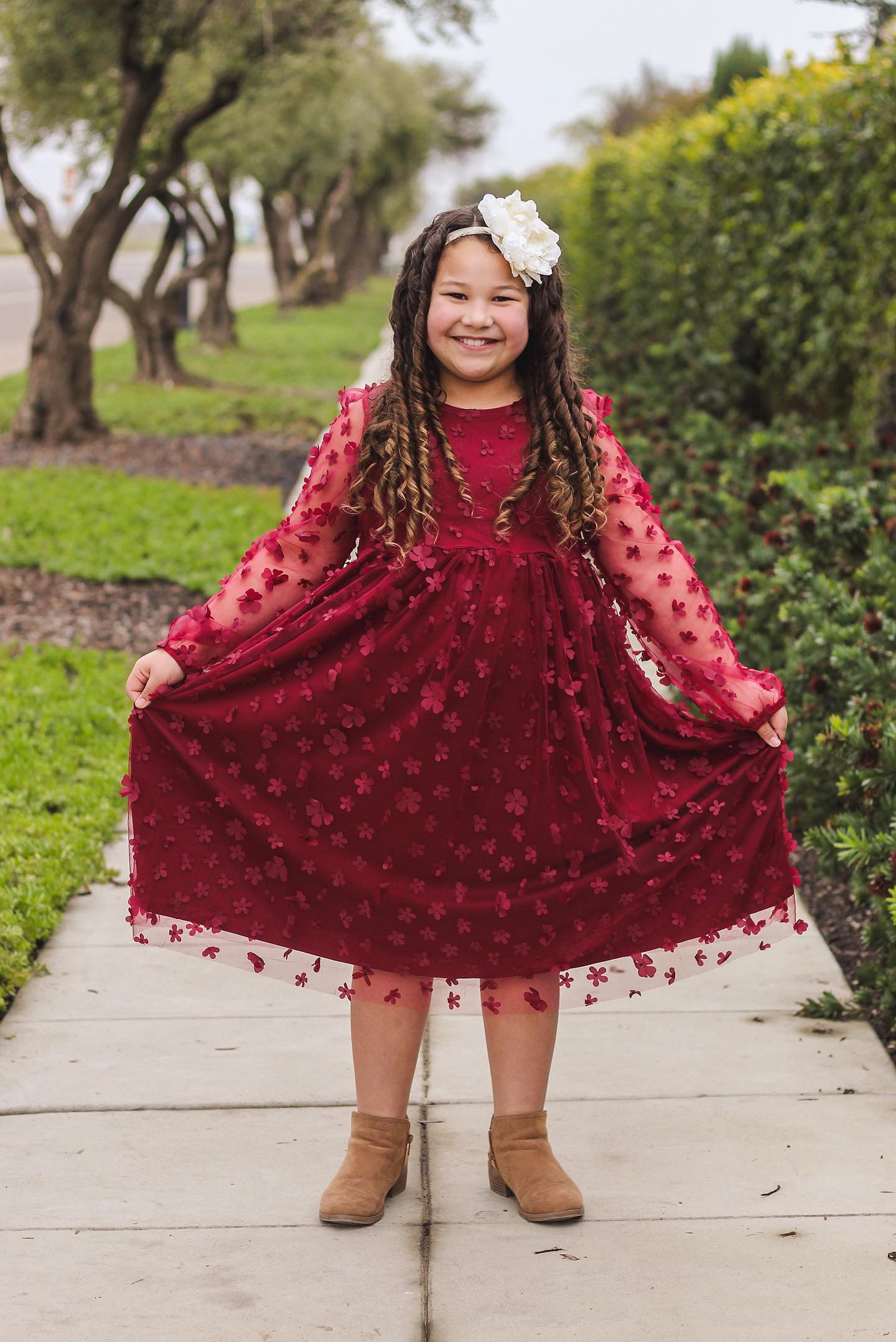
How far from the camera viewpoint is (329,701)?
2752 millimetres

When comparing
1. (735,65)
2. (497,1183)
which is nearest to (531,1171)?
(497,1183)

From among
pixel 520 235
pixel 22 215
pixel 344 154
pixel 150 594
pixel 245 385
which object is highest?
pixel 344 154

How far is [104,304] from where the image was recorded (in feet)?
70.6

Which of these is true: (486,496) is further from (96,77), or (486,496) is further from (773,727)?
(96,77)

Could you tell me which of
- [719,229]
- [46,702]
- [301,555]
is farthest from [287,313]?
[301,555]

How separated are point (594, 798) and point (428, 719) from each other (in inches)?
12.8

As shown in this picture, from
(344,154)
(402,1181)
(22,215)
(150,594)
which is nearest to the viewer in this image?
(402,1181)

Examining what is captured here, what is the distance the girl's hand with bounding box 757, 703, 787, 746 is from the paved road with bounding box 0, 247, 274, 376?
18350 mm

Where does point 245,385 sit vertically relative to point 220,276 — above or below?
below

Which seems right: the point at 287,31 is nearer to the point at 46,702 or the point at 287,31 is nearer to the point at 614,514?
the point at 46,702

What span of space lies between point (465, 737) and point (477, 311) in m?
0.75

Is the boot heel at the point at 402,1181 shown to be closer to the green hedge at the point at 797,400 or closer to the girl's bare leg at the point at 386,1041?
the girl's bare leg at the point at 386,1041

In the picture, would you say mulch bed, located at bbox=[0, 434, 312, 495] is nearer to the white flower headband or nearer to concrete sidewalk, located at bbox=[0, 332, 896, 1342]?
concrete sidewalk, located at bbox=[0, 332, 896, 1342]

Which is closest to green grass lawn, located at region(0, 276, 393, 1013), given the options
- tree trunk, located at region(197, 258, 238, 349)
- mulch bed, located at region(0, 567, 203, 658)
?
mulch bed, located at region(0, 567, 203, 658)
